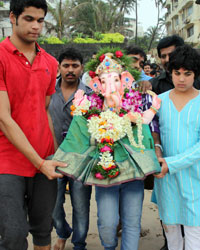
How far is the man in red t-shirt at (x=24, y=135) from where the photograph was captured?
7.27ft

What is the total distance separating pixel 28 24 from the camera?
7.59 feet

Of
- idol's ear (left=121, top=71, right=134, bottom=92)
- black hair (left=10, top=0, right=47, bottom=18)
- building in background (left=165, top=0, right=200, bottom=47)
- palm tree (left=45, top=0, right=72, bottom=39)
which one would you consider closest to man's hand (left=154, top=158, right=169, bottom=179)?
idol's ear (left=121, top=71, right=134, bottom=92)

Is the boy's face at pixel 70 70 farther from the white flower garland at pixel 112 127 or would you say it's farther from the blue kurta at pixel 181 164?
the blue kurta at pixel 181 164

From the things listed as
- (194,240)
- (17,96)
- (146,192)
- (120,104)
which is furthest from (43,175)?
(146,192)

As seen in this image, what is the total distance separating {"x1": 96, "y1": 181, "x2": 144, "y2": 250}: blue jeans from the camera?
2.57 m

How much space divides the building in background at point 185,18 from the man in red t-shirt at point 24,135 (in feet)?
101

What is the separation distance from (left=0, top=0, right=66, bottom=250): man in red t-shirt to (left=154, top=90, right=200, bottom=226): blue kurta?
1.00m

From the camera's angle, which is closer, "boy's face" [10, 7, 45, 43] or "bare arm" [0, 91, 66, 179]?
"bare arm" [0, 91, 66, 179]

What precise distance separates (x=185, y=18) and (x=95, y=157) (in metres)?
39.4

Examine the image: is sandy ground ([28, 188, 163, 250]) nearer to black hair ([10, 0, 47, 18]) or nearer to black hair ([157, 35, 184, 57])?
black hair ([157, 35, 184, 57])

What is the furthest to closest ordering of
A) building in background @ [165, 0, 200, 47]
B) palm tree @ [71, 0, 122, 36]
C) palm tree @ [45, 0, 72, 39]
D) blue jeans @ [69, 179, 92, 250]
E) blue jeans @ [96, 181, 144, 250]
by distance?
building in background @ [165, 0, 200, 47] < palm tree @ [71, 0, 122, 36] < palm tree @ [45, 0, 72, 39] < blue jeans @ [69, 179, 92, 250] < blue jeans @ [96, 181, 144, 250]

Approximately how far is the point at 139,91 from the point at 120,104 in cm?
32

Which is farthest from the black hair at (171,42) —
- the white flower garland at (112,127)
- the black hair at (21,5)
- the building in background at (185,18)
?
the building in background at (185,18)

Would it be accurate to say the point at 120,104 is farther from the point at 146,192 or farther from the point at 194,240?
the point at 146,192
